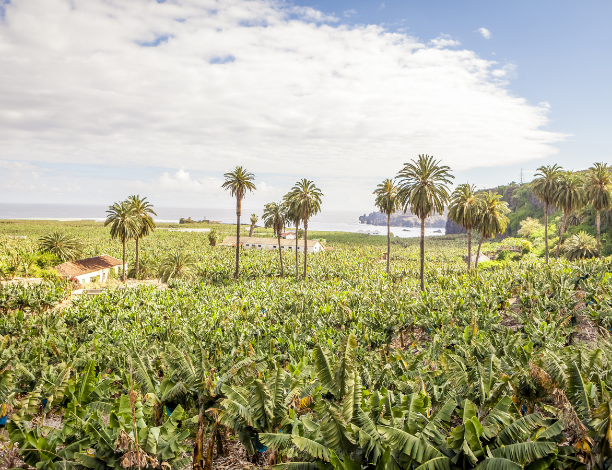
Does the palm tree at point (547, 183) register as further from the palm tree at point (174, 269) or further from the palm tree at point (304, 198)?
the palm tree at point (174, 269)

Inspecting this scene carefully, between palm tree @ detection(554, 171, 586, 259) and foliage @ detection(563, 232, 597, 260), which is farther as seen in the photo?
foliage @ detection(563, 232, 597, 260)

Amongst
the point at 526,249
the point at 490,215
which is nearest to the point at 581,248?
the point at 490,215

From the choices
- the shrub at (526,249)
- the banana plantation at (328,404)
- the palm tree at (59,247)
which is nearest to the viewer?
the banana plantation at (328,404)

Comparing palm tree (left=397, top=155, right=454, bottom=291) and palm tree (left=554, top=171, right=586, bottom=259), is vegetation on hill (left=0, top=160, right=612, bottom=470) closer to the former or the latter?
palm tree (left=397, top=155, right=454, bottom=291)

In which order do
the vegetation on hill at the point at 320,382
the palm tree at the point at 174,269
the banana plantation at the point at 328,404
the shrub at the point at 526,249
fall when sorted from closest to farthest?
the banana plantation at the point at 328,404 → the vegetation on hill at the point at 320,382 → the palm tree at the point at 174,269 → the shrub at the point at 526,249

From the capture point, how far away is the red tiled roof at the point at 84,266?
4269 centimetres

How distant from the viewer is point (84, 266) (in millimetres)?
45750

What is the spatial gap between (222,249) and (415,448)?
265 ft

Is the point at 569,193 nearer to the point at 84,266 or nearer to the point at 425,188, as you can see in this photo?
the point at 425,188

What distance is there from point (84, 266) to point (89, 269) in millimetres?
1010

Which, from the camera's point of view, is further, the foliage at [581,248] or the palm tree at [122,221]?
the foliage at [581,248]

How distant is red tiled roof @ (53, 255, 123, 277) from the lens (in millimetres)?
42688

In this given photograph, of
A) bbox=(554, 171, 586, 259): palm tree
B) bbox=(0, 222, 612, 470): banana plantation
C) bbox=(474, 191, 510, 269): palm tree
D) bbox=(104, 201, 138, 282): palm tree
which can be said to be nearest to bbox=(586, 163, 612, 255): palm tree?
bbox=(554, 171, 586, 259): palm tree

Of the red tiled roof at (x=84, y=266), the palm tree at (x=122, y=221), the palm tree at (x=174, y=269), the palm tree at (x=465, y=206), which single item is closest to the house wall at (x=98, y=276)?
the red tiled roof at (x=84, y=266)
